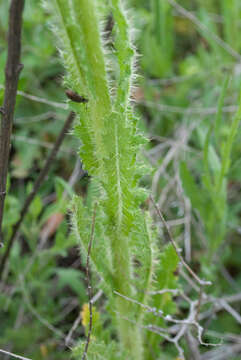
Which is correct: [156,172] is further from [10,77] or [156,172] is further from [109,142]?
[10,77]

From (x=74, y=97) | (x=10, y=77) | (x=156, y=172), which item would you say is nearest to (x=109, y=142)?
(x=74, y=97)

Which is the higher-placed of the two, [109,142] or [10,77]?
[10,77]

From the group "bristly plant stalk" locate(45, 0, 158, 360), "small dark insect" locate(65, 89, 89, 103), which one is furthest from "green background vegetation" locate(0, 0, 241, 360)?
"small dark insect" locate(65, 89, 89, 103)

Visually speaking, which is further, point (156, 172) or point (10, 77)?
point (156, 172)

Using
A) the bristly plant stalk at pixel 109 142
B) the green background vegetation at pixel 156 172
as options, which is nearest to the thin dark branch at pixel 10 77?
the bristly plant stalk at pixel 109 142

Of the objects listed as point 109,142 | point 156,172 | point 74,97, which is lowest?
point 156,172

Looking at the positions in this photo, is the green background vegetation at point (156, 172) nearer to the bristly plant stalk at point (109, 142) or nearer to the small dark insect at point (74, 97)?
the bristly plant stalk at point (109, 142)

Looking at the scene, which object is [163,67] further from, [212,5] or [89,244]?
[89,244]
